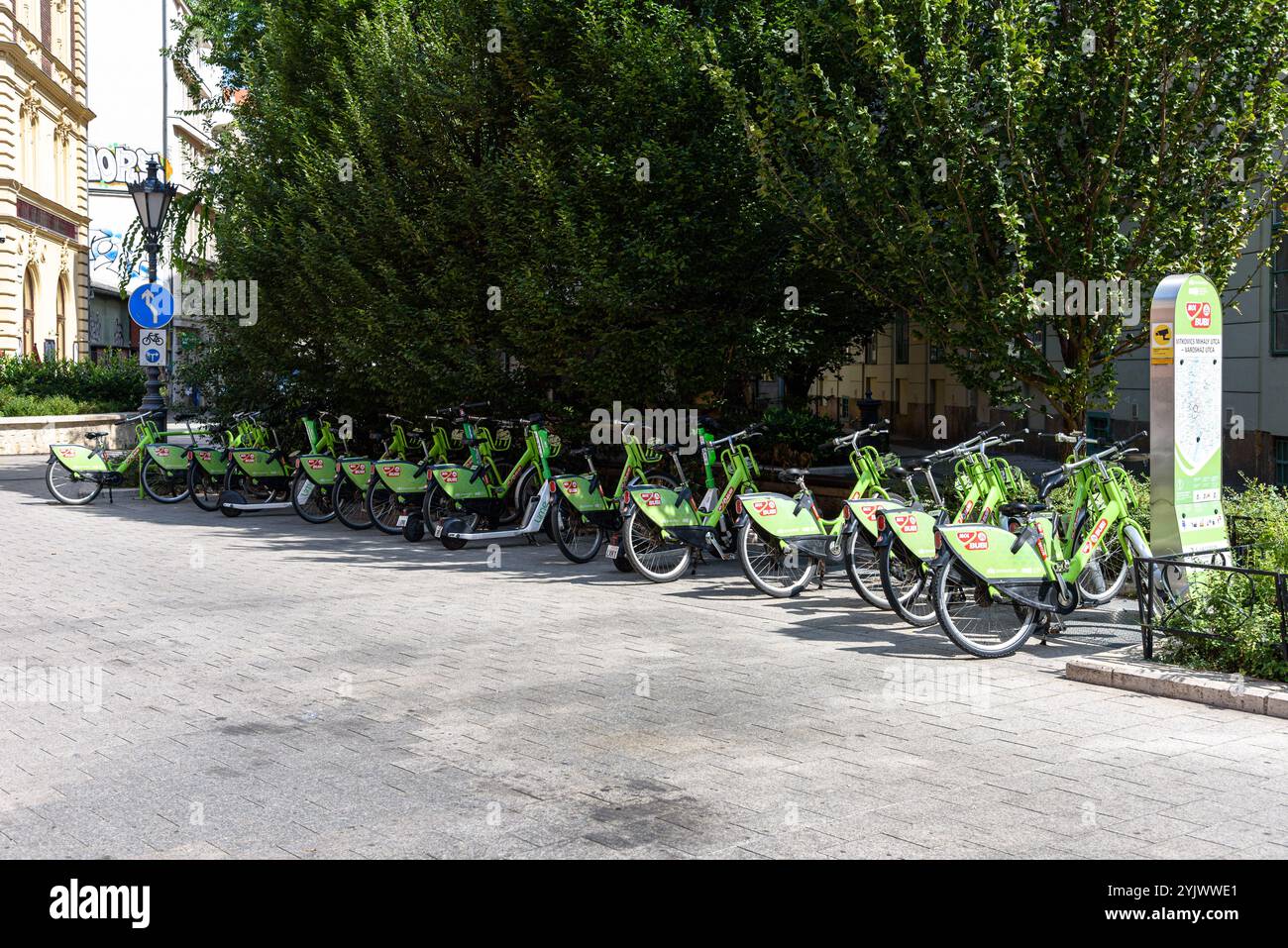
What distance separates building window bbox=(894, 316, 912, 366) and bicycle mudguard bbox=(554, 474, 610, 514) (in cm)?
1842

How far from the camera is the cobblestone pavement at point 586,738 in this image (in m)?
4.97

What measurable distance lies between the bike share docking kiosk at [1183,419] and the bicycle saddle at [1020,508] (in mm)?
719

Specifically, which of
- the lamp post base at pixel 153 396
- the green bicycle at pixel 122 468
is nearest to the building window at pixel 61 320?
the lamp post base at pixel 153 396

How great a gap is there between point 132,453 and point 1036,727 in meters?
16.8

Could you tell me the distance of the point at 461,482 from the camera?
14688 mm

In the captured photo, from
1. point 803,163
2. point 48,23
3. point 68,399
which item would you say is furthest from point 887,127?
point 48,23

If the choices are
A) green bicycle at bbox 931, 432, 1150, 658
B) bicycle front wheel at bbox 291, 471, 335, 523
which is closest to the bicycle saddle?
green bicycle at bbox 931, 432, 1150, 658

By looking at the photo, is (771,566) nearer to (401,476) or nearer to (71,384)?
(401,476)

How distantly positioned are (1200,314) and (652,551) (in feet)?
17.2

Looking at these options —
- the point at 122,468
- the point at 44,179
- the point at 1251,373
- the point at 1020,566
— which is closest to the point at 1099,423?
the point at 1251,373

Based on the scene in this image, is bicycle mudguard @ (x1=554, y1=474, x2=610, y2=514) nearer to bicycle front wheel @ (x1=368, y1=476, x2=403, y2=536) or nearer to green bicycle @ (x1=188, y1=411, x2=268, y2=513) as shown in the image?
bicycle front wheel @ (x1=368, y1=476, x2=403, y2=536)

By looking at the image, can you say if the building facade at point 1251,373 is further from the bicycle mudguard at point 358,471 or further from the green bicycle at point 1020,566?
the bicycle mudguard at point 358,471

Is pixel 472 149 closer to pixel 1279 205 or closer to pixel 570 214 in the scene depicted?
pixel 570 214

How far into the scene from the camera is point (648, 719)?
22.4 feet
